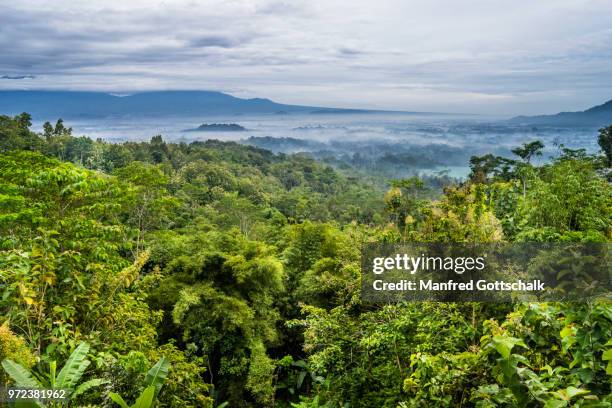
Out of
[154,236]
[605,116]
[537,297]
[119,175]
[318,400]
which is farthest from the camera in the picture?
[605,116]

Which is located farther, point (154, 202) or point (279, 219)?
point (279, 219)

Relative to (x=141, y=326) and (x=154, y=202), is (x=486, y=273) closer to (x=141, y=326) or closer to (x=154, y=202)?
(x=141, y=326)

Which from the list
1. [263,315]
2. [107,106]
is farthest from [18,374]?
[107,106]

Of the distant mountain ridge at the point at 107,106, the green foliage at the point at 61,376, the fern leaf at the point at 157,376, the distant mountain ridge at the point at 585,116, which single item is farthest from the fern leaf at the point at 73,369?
the distant mountain ridge at the point at 107,106

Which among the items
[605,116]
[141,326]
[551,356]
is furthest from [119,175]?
[605,116]

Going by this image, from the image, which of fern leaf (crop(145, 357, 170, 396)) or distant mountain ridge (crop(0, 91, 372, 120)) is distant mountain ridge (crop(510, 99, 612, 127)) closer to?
fern leaf (crop(145, 357, 170, 396))

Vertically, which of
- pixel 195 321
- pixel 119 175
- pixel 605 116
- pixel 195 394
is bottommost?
pixel 195 321

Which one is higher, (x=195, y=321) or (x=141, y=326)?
(x=141, y=326)

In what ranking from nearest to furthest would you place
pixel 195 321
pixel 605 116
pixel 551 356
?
pixel 551 356, pixel 195 321, pixel 605 116

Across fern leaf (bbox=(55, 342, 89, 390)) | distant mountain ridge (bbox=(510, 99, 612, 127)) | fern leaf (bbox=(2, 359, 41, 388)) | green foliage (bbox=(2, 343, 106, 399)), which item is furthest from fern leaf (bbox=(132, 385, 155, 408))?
distant mountain ridge (bbox=(510, 99, 612, 127))

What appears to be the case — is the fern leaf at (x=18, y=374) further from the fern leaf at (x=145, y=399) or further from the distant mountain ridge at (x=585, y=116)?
the distant mountain ridge at (x=585, y=116)

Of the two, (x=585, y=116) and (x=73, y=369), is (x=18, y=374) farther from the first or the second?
(x=585, y=116)
